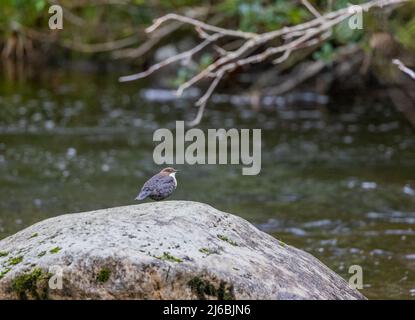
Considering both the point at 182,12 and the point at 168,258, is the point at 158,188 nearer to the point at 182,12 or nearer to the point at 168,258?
the point at 168,258

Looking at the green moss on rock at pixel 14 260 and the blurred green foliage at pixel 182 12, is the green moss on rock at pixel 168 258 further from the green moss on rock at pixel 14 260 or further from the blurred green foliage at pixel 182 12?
the blurred green foliage at pixel 182 12

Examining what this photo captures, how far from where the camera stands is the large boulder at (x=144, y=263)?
14.0 feet

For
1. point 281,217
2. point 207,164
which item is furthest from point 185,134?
point 281,217

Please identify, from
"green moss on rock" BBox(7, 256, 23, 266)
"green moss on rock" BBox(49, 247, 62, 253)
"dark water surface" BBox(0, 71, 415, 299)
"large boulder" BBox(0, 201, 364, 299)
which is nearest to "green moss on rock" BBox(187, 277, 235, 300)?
"large boulder" BBox(0, 201, 364, 299)

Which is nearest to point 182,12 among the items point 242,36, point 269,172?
point 269,172

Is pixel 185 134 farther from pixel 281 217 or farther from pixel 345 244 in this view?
pixel 345 244

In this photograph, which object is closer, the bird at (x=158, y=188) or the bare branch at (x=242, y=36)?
the bird at (x=158, y=188)

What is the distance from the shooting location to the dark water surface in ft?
26.9

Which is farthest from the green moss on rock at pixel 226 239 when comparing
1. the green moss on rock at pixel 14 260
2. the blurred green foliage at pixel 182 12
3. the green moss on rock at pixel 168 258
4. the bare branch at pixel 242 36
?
the blurred green foliage at pixel 182 12

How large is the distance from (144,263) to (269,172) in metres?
6.62

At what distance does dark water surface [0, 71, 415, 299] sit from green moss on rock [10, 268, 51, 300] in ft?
10.5

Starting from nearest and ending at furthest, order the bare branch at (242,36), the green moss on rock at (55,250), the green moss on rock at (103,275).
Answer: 1. the green moss on rock at (103,275)
2. the green moss on rock at (55,250)
3. the bare branch at (242,36)

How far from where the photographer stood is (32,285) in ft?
14.3

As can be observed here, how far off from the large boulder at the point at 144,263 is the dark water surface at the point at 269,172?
7.75 feet
